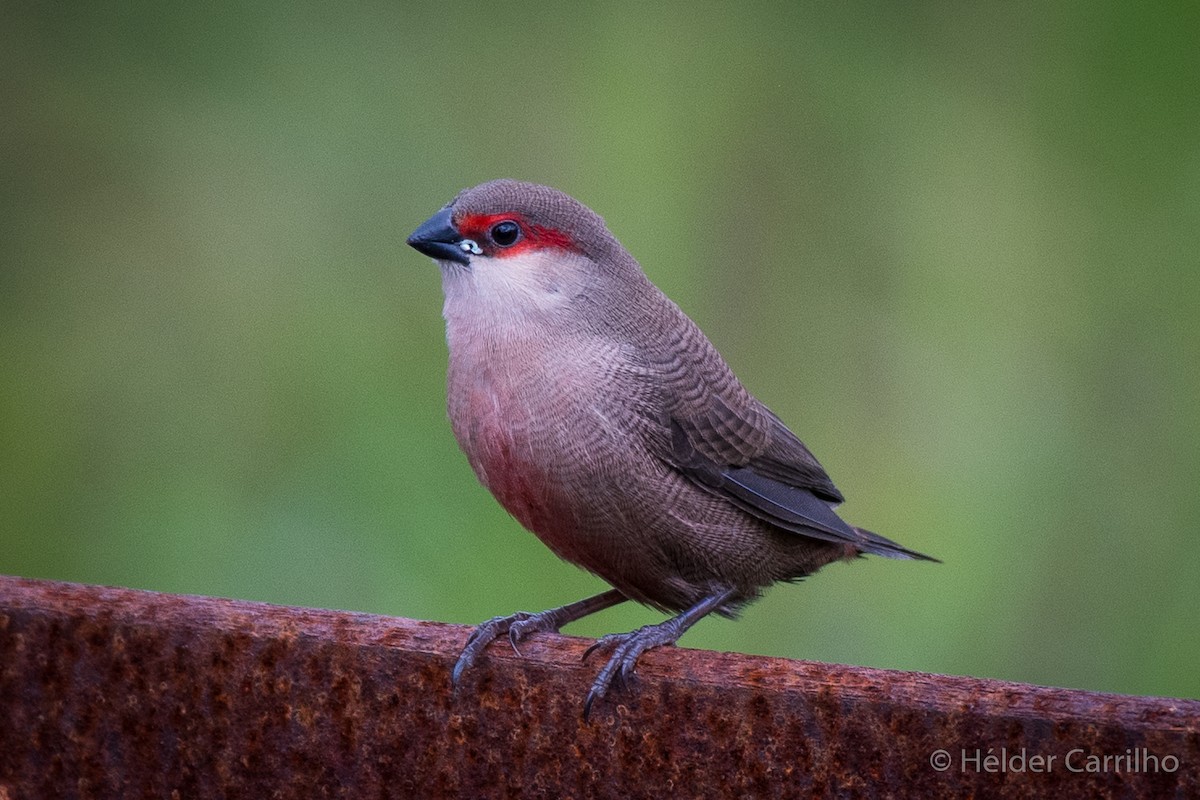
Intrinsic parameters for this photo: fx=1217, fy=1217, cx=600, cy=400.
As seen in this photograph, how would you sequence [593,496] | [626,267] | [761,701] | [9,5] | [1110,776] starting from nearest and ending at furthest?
1. [1110,776]
2. [761,701]
3. [593,496]
4. [626,267]
5. [9,5]

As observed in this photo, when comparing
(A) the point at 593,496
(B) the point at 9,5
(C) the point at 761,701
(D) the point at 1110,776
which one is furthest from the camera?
(B) the point at 9,5

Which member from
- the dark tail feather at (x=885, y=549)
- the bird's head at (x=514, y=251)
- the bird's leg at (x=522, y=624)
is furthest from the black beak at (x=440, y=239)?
the dark tail feather at (x=885, y=549)

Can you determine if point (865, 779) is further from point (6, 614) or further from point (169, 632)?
point (6, 614)

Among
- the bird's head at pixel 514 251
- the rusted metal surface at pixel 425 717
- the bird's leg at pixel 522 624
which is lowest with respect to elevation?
the rusted metal surface at pixel 425 717

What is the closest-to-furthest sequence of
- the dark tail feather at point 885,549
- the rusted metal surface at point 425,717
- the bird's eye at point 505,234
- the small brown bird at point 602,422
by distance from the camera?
the rusted metal surface at point 425,717, the small brown bird at point 602,422, the bird's eye at point 505,234, the dark tail feather at point 885,549

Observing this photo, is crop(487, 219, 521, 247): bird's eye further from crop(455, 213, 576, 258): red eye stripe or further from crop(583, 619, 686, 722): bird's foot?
crop(583, 619, 686, 722): bird's foot

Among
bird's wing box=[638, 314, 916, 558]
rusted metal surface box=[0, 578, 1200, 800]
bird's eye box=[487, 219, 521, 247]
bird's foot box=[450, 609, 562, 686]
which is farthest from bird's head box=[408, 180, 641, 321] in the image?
rusted metal surface box=[0, 578, 1200, 800]

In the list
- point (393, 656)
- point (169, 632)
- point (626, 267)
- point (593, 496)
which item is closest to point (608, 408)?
point (593, 496)

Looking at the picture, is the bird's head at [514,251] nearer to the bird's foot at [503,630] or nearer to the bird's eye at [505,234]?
the bird's eye at [505,234]
